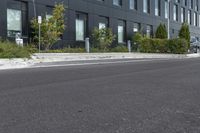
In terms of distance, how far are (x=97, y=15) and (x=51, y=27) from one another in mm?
11019

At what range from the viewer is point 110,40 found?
40875mm

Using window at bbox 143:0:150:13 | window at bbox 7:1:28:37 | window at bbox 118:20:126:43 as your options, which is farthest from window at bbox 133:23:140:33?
window at bbox 7:1:28:37

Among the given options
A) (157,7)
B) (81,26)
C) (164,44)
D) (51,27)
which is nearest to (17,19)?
(51,27)

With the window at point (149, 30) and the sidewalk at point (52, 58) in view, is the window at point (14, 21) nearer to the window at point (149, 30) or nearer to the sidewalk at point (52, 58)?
the sidewalk at point (52, 58)

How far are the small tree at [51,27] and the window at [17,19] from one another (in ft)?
2.41

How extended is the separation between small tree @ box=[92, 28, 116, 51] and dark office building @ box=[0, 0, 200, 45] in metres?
0.72

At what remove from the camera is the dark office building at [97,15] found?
31.9 metres

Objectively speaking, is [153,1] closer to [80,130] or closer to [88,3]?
[88,3]

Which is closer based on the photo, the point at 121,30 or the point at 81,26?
the point at 81,26

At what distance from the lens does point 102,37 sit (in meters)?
40.5

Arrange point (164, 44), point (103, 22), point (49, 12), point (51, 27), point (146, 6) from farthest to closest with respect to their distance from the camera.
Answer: point (146, 6) < point (164, 44) < point (103, 22) < point (49, 12) < point (51, 27)

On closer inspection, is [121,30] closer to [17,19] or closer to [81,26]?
[81,26]

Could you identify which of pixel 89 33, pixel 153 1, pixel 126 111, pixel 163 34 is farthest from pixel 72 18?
pixel 126 111

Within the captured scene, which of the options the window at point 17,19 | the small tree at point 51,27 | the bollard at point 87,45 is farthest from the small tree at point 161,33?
the window at point 17,19
